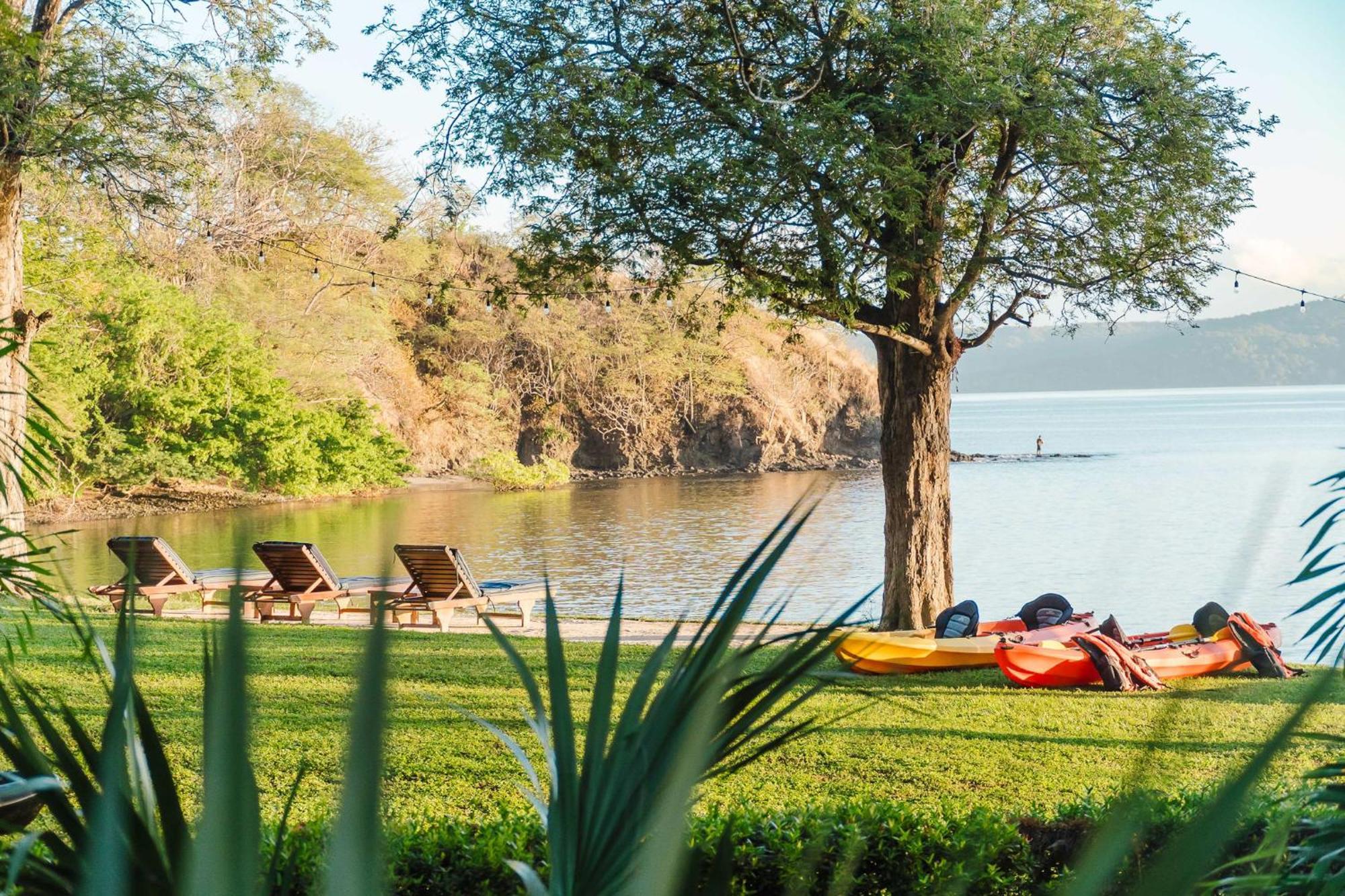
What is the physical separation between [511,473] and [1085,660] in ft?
116

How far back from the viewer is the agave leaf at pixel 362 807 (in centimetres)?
41

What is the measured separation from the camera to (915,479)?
12141 millimetres

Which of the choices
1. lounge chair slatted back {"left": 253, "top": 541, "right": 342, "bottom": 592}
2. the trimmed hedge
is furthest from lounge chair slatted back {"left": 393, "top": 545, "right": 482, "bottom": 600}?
the trimmed hedge

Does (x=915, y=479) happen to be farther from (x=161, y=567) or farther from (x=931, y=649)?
(x=161, y=567)

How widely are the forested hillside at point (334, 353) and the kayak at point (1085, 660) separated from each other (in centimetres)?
999

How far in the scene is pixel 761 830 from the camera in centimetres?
422

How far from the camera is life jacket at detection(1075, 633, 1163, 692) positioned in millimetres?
9383

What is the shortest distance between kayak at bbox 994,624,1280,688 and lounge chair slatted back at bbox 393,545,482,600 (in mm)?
5323

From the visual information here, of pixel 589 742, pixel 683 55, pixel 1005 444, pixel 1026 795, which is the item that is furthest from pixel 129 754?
pixel 1005 444

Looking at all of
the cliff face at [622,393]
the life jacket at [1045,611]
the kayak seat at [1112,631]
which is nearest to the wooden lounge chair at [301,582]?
the life jacket at [1045,611]

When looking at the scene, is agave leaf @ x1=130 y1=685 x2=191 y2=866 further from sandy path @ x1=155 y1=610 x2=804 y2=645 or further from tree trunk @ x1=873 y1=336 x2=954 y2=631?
tree trunk @ x1=873 y1=336 x2=954 y2=631

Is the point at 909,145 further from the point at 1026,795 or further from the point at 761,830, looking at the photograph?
the point at 761,830

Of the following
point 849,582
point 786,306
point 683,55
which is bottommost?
point 849,582

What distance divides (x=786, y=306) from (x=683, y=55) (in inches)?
96.1
